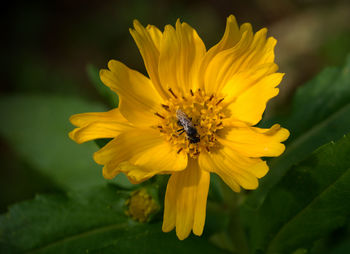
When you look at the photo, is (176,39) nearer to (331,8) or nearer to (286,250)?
(286,250)

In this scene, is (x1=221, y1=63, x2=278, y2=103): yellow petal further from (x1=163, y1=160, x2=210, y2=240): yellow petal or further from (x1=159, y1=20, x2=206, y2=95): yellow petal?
(x1=163, y1=160, x2=210, y2=240): yellow petal

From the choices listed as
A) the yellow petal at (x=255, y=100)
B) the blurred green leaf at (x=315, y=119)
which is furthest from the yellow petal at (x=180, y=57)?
the blurred green leaf at (x=315, y=119)

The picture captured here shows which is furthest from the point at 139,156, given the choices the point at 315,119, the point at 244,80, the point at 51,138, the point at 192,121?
the point at 51,138

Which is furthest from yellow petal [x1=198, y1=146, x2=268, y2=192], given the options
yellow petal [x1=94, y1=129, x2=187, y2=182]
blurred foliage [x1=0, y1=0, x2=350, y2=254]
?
blurred foliage [x1=0, y1=0, x2=350, y2=254]

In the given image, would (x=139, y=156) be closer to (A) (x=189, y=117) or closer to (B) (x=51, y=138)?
(A) (x=189, y=117)

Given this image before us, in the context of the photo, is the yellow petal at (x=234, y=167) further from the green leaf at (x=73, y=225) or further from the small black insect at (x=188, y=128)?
the green leaf at (x=73, y=225)
